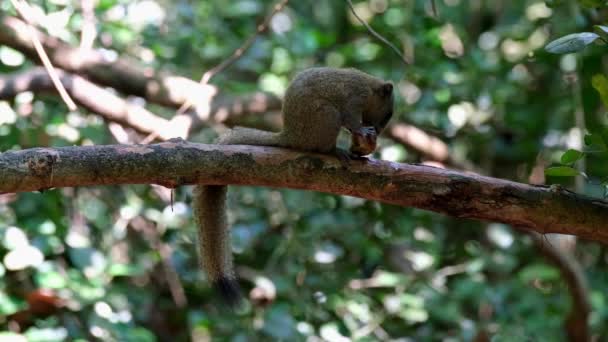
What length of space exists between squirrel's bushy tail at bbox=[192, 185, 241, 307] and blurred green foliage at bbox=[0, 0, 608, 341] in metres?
0.76

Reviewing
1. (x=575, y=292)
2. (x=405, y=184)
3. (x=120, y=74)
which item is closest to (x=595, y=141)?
(x=405, y=184)

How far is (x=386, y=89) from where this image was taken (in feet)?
14.3

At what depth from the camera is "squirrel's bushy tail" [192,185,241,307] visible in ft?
12.1

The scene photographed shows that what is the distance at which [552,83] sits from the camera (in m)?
7.45

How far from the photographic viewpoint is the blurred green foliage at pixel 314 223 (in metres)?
4.73

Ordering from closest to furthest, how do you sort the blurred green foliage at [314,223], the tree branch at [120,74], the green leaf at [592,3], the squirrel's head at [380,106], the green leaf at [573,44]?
the green leaf at [573,44] < the green leaf at [592,3] < the squirrel's head at [380,106] < the blurred green foliage at [314,223] < the tree branch at [120,74]

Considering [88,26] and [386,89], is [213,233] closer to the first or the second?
[386,89]

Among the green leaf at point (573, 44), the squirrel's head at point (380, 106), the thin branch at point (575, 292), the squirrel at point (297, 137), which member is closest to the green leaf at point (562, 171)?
the green leaf at point (573, 44)

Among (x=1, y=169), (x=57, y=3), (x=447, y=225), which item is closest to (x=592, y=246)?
(x=447, y=225)

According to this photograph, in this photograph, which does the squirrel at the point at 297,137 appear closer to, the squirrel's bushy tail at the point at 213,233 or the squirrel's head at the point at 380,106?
the squirrel's bushy tail at the point at 213,233

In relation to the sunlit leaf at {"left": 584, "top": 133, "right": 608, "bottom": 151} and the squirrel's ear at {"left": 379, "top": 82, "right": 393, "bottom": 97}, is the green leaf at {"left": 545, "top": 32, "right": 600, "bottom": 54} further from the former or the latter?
the squirrel's ear at {"left": 379, "top": 82, "right": 393, "bottom": 97}

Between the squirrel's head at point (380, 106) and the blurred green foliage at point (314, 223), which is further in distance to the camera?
the blurred green foliage at point (314, 223)

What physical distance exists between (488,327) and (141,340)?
2.82m

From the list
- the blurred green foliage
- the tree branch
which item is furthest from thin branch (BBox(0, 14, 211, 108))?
the blurred green foliage
